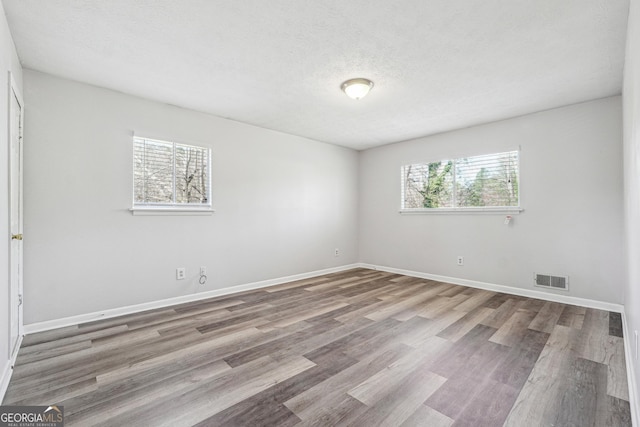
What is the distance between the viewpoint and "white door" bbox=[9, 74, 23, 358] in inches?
87.4

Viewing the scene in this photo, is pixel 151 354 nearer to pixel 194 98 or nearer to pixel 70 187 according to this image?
pixel 70 187

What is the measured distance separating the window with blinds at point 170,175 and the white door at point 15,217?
3.08 ft

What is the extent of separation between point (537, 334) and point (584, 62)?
2.46 meters

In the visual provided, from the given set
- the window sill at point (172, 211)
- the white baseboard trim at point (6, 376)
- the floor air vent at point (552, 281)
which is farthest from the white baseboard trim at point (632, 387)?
the window sill at point (172, 211)

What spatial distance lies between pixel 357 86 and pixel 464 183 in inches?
104

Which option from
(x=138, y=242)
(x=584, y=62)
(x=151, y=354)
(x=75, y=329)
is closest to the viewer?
(x=151, y=354)

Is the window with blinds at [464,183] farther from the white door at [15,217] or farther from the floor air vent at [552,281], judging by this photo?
the white door at [15,217]

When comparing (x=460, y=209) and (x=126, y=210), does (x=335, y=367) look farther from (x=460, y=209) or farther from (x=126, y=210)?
(x=460, y=209)

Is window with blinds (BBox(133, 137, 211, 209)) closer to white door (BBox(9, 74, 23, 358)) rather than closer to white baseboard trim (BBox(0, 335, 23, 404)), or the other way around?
white door (BBox(9, 74, 23, 358))

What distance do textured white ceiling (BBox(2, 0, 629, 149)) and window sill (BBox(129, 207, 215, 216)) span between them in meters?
1.28

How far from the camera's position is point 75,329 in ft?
9.34

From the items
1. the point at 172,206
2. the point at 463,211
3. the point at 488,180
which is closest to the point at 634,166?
the point at 488,180

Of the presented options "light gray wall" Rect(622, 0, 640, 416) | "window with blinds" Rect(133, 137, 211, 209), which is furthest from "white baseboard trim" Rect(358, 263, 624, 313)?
"window with blinds" Rect(133, 137, 211, 209)

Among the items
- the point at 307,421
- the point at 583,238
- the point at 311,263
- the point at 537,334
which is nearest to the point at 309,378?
the point at 307,421
